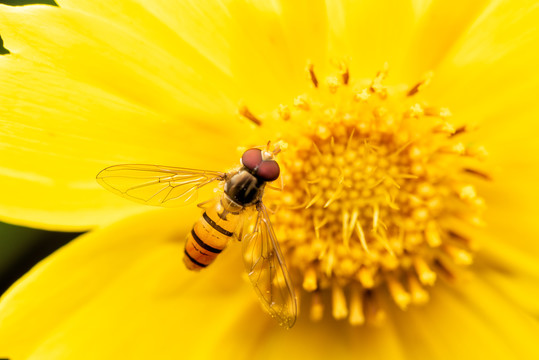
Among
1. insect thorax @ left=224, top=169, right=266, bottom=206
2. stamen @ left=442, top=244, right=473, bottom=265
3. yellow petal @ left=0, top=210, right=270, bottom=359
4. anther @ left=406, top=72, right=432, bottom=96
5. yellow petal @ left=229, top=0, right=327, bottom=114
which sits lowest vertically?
yellow petal @ left=0, top=210, right=270, bottom=359

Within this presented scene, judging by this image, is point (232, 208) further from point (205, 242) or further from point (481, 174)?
point (481, 174)

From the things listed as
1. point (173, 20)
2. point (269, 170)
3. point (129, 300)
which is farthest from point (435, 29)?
point (129, 300)

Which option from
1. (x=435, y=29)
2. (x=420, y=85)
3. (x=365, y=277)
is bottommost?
(x=365, y=277)

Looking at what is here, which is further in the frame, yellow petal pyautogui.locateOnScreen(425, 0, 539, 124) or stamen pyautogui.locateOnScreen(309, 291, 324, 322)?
stamen pyautogui.locateOnScreen(309, 291, 324, 322)

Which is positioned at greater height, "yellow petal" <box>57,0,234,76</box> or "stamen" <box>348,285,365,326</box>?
"yellow petal" <box>57,0,234,76</box>

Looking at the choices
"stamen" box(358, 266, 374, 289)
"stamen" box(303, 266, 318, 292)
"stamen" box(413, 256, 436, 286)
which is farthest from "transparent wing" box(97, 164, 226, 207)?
"stamen" box(413, 256, 436, 286)

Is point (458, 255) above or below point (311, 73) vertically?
below

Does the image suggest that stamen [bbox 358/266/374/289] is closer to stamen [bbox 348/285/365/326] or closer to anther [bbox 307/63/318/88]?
stamen [bbox 348/285/365/326]

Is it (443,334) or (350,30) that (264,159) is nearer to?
(350,30)
